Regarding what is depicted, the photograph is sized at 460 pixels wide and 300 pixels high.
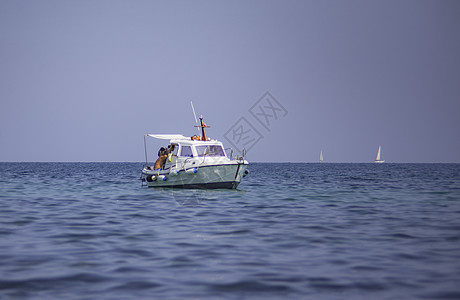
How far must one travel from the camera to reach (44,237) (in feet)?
38.1

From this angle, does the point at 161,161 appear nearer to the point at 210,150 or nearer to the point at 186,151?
the point at 186,151

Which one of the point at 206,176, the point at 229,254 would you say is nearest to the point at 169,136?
the point at 206,176

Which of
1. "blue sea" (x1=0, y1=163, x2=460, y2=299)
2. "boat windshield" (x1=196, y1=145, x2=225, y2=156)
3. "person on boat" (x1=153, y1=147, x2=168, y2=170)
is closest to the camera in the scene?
"blue sea" (x1=0, y1=163, x2=460, y2=299)

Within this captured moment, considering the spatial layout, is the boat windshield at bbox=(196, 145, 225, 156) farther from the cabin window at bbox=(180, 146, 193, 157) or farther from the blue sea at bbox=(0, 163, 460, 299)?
the blue sea at bbox=(0, 163, 460, 299)

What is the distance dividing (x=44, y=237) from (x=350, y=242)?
7933 millimetres

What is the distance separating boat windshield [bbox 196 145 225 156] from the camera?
2816cm

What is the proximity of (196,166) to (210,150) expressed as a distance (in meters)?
2.42

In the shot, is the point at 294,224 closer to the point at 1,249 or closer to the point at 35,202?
the point at 1,249

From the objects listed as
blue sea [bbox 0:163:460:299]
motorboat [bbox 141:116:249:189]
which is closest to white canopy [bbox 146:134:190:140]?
motorboat [bbox 141:116:249:189]

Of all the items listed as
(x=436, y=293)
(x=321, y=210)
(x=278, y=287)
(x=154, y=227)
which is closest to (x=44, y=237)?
(x=154, y=227)

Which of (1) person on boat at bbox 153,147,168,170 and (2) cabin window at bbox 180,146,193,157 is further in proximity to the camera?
(1) person on boat at bbox 153,147,168,170

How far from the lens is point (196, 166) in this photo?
26.5 metres

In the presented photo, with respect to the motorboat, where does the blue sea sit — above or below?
below

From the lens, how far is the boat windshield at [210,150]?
1109 inches
